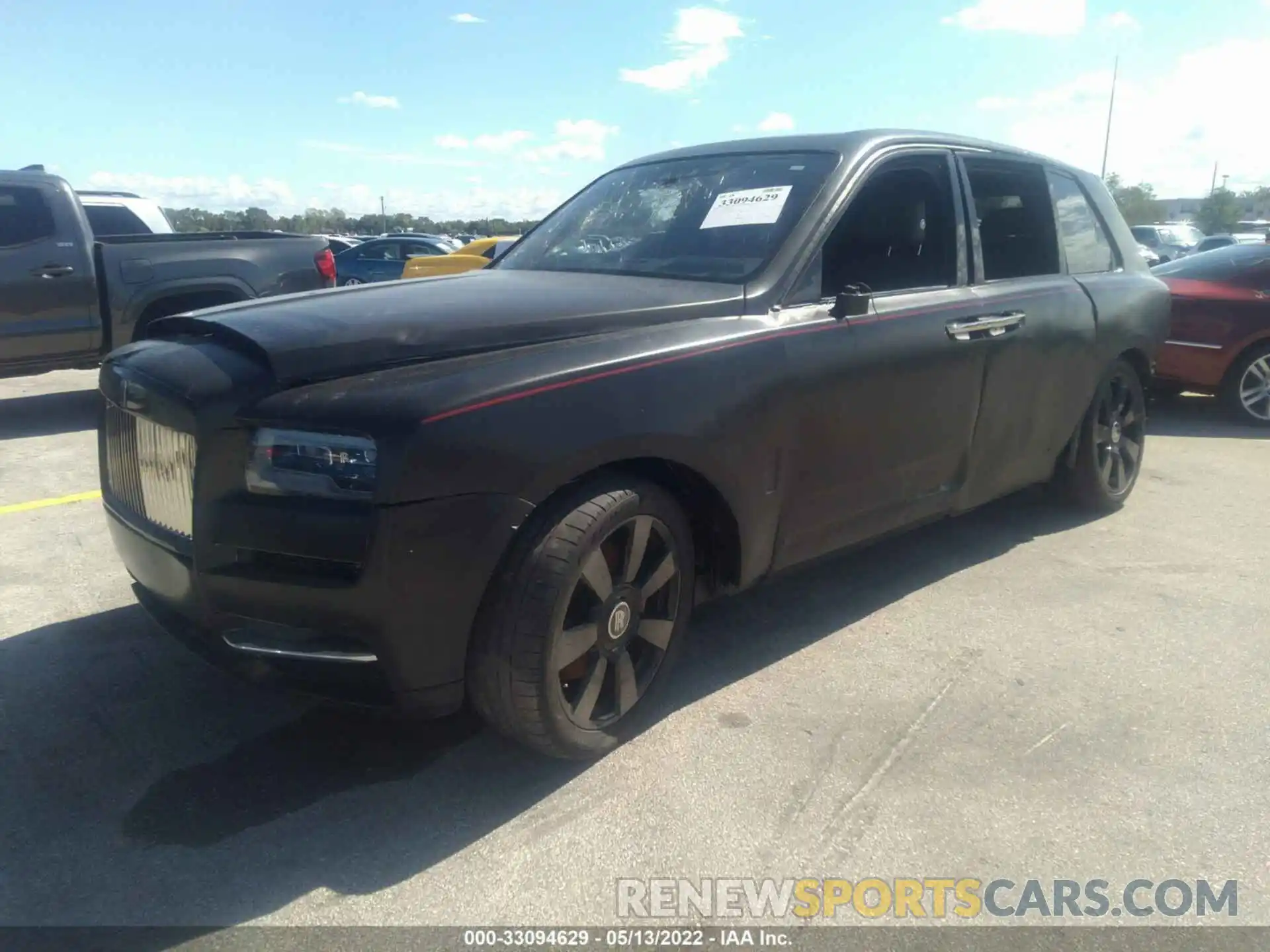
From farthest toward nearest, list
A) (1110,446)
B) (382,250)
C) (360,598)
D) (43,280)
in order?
(382,250), (43,280), (1110,446), (360,598)

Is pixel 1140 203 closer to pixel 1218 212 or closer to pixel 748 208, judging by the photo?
pixel 1218 212

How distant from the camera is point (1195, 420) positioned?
8.39m

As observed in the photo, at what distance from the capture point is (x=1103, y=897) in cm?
236

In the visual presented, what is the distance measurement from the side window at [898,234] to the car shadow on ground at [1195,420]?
15.6 ft

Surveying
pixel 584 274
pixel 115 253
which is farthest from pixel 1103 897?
pixel 115 253

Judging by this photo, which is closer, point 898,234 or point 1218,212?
point 898,234

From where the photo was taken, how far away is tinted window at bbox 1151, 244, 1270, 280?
8.10 metres

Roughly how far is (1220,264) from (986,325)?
5681 mm

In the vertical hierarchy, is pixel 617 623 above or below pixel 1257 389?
below

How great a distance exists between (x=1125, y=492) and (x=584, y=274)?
3.43 meters

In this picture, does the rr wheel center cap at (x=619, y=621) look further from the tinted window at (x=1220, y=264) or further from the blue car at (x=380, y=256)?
the blue car at (x=380, y=256)

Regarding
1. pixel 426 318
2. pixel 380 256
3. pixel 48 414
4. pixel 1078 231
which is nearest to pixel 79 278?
pixel 48 414

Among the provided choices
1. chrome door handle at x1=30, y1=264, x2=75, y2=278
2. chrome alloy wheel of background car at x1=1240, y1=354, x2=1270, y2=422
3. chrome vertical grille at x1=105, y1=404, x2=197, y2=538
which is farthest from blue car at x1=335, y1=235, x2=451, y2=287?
chrome vertical grille at x1=105, y1=404, x2=197, y2=538

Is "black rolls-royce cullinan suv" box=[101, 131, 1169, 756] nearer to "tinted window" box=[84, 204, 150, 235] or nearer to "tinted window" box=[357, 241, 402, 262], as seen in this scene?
"tinted window" box=[84, 204, 150, 235]
